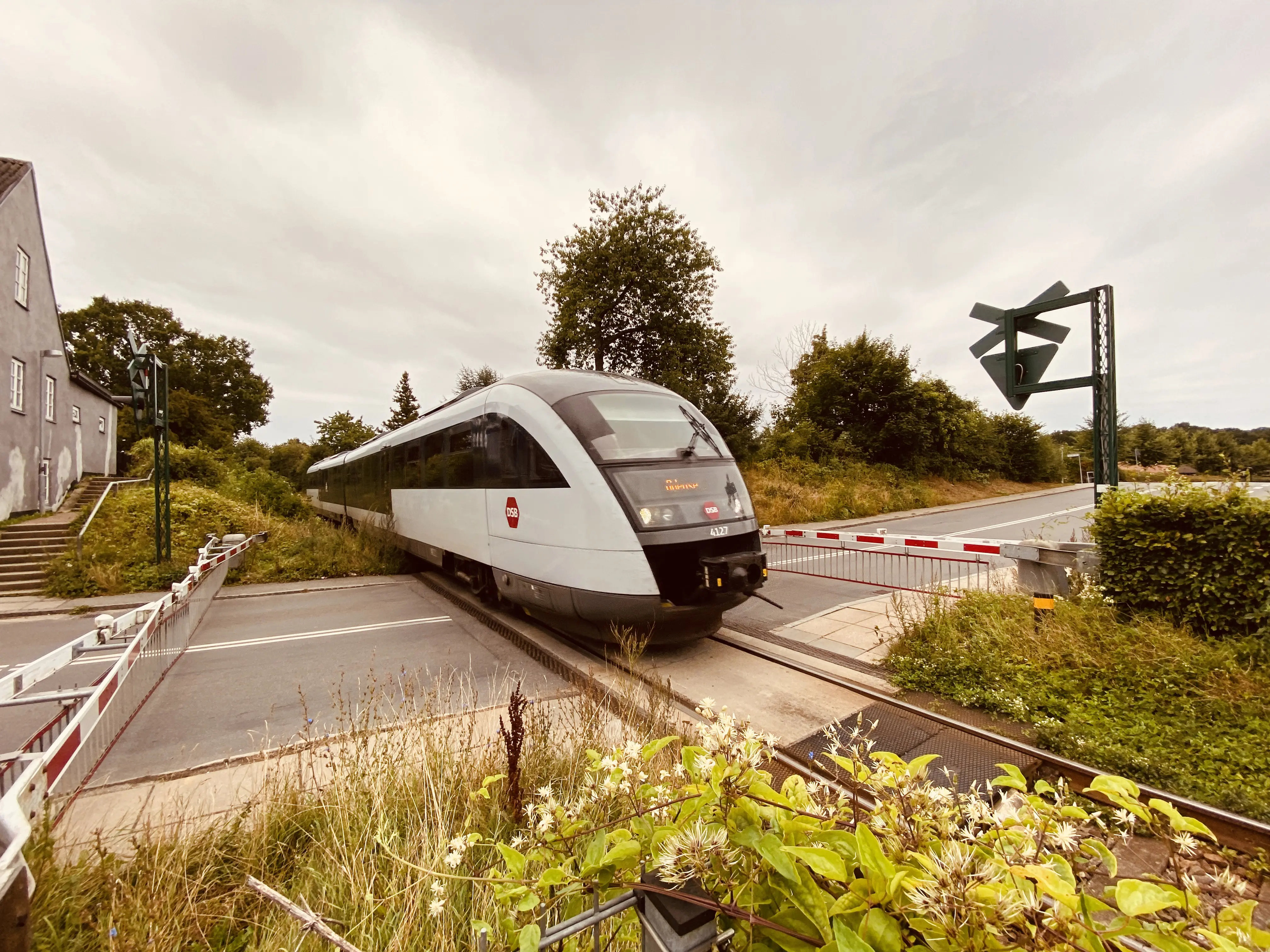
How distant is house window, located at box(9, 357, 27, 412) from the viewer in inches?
565

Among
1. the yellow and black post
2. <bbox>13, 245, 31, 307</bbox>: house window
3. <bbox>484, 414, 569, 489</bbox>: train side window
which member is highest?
<bbox>13, 245, 31, 307</bbox>: house window

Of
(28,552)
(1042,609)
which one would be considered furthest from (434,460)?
(28,552)

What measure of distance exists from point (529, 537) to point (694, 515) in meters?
1.90

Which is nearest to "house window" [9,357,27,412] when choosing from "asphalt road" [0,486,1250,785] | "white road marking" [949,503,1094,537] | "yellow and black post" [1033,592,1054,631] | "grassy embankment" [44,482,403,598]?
"grassy embankment" [44,482,403,598]

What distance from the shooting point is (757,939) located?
100cm

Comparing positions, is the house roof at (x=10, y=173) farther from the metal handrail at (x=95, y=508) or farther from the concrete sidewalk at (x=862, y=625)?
the concrete sidewalk at (x=862, y=625)

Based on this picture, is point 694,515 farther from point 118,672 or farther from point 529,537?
point 118,672

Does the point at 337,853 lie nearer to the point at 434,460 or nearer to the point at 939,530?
the point at 434,460

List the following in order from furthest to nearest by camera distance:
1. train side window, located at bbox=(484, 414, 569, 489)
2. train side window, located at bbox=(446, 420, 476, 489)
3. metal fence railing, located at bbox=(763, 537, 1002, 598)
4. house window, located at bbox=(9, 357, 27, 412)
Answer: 1. house window, located at bbox=(9, 357, 27, 412)
2. metal fence railing, located at bbox=(763, 537, 1002, 598)
3. train side window, located at bbox=(446, 420, 476, 489)
4. train side window, located at bbox=(484, 414, 569, 489)

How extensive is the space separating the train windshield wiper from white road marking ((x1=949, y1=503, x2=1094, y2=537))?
32.7 ft

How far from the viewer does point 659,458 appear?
5547 mm

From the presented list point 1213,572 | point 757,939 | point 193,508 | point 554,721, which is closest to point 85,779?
point 554,721

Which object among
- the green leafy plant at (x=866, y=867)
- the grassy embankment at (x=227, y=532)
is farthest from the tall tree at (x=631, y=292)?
the green leafy plant at (x=866, y=867)

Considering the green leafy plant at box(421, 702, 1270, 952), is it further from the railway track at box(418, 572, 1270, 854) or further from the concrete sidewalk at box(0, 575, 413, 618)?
the concrete sidewalk at box(0, 575, 413, 618)
